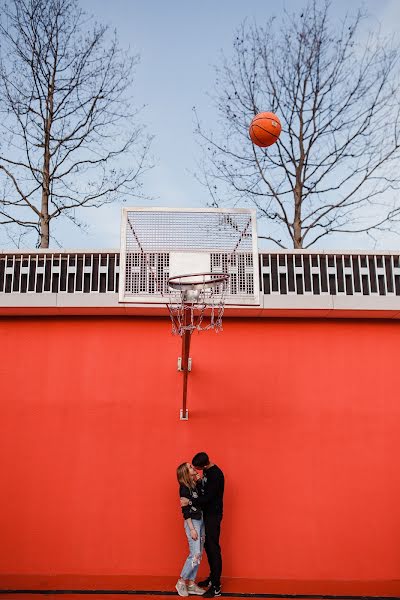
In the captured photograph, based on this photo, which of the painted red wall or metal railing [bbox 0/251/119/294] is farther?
metal railing [bbox 0/251/119/294]

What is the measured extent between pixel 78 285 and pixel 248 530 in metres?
3.44

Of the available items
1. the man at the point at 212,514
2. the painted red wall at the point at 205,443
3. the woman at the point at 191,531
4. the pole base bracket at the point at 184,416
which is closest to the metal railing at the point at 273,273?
the painted red wall at the point at 205,443

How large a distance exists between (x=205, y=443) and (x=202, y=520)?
2.95 feet

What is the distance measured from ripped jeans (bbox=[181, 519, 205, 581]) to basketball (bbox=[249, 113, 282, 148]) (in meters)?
4.06

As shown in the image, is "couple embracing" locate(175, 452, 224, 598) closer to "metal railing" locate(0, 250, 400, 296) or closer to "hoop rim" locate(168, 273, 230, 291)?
"hoop rim" locate(168, 273, 230, 291)

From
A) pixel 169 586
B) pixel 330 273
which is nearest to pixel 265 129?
pixel 330 273

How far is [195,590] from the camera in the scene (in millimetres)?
5422

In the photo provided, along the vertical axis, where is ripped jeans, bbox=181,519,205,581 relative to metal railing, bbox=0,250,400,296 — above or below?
below

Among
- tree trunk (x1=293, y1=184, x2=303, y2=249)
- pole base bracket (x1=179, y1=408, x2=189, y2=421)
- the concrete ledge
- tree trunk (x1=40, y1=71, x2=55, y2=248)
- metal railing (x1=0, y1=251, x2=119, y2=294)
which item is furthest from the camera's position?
tree trunk (x1=293, y1=184, x2=303, y2=249)

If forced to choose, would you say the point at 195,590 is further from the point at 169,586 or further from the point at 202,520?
the point at 202,520

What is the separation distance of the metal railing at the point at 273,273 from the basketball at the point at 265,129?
145 cm

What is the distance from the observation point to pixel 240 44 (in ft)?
31.8

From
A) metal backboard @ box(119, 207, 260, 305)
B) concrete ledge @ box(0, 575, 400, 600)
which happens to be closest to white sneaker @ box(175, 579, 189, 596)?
concrete ledge @ box(0, 575, 400, 600)

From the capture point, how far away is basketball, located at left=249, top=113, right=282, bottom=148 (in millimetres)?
5594
